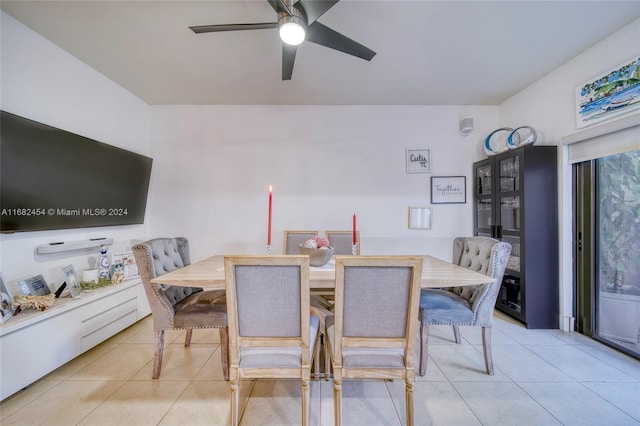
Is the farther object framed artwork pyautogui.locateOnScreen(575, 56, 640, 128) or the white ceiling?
framed artwork pyautogui.locateOnScreen(575, 56, 640, 128)

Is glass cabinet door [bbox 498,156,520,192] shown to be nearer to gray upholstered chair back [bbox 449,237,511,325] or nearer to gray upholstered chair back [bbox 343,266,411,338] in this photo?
gray upholstered chair back [bbox 449,237,511,325]

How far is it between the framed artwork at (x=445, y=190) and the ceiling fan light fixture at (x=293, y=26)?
255 centimetres

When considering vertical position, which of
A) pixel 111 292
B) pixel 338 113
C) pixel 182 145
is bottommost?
pixel 111 292

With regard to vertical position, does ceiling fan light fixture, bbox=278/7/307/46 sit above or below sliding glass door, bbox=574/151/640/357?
above

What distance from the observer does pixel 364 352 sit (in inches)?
52.3

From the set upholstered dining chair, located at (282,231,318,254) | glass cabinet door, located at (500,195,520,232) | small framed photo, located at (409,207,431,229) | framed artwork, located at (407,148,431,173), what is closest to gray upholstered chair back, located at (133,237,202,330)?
upholstered dining chair, located at (282,231,318,254)

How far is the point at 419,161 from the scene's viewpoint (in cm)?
338

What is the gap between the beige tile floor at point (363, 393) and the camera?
1.49 m

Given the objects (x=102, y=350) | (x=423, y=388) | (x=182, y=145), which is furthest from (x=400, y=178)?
(x=102, y=350)

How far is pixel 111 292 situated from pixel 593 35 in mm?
4788

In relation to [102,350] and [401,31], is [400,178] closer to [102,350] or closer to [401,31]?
[401,31]

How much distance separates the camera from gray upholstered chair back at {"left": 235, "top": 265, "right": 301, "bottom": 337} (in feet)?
4.09

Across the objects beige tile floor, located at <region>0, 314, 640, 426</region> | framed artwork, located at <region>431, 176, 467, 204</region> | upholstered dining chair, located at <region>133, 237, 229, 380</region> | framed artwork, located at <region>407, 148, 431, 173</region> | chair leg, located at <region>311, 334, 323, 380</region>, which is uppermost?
framed artwork, located at <region>407, 148, 431, 173</region>

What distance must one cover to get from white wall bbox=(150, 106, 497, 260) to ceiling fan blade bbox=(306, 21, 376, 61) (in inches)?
64.9
